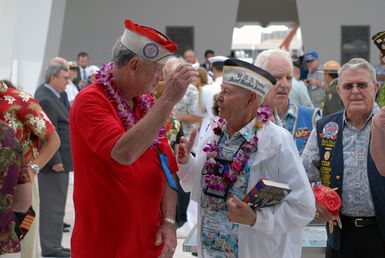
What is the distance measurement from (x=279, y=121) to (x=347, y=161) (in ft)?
1.74

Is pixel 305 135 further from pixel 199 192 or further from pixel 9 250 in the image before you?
pixel 9 250

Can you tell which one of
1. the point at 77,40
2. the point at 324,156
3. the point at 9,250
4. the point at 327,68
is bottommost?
the point at 9,250

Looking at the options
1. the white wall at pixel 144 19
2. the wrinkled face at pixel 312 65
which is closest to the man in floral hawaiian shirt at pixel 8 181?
the wrinkled face at pixel 312 65

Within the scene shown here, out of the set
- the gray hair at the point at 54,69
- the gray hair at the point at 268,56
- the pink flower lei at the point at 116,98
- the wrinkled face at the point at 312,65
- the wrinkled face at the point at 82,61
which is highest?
the wrinkled face at the point at 82,61

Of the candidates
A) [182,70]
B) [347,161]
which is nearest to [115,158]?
[182,70]

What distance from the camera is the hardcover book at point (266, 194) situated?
2945 millimetres

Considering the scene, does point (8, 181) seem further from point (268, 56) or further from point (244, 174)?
point (268, 56)

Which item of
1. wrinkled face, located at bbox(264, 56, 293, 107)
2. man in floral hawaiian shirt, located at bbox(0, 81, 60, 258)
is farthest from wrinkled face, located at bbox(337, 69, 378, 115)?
man in floral hawaiian shirt, located at bbox(0, 81, 60, 258)

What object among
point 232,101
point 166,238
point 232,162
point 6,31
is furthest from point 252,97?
point 6,31

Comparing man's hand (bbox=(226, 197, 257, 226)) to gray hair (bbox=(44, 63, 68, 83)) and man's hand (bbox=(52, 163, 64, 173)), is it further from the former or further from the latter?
gray hair (bbox=(44, 63, 68, 83))

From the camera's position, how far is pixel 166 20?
19.7m

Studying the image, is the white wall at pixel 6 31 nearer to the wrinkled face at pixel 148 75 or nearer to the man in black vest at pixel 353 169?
the man in black vest at pixel 353 169

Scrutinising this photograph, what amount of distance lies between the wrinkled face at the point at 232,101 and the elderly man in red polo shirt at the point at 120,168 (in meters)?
0.34

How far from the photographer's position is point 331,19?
19.0 m
